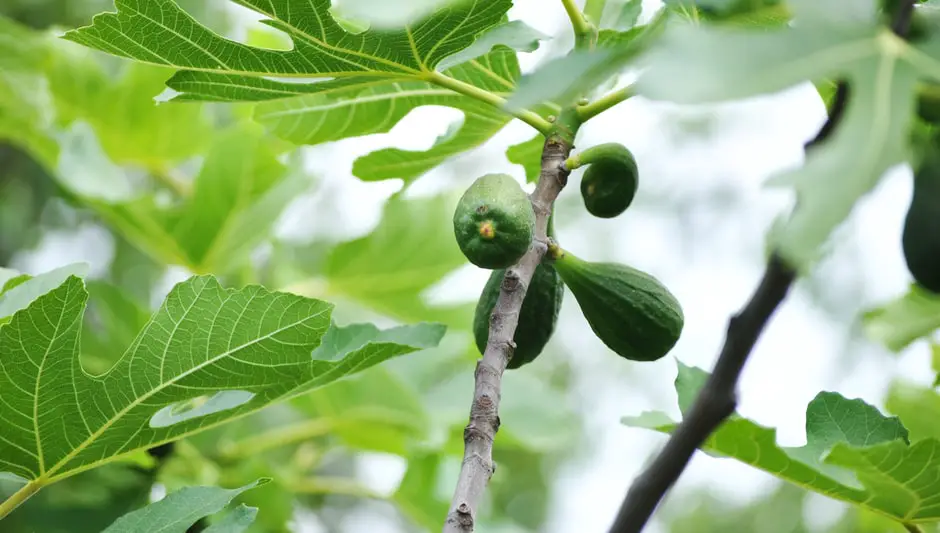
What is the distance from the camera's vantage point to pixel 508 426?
310 centimetres

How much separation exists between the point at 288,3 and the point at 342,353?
→ 50 centimetres

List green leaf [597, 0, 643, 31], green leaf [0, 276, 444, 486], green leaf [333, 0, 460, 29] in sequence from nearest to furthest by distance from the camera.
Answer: green leaf [333, 0, 460, 29] → green leaf [0, 276, 444, 486] → green leaf [597, 0, 643, 31]

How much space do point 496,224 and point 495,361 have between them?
165 millimetres

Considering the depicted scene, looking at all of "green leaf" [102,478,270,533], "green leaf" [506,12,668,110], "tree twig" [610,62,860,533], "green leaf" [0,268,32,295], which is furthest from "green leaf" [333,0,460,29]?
"green leaf" [0,268,32,295]

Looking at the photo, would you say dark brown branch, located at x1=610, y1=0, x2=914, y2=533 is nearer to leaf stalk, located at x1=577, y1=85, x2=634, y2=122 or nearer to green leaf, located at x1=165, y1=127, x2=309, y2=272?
leaf stalk, located at x1=577, y1=85, x2=634, y2=122

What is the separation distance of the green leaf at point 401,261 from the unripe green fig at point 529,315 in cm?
176

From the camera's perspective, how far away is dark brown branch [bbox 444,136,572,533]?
1.03m

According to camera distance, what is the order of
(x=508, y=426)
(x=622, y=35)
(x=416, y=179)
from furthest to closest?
(x=508, y=426)
(x=416, y=179)
(x=622, y=35)

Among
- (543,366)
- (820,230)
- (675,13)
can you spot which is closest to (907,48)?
(820,230)

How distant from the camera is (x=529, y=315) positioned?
1347mm

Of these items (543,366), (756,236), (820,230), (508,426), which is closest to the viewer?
(820,230)

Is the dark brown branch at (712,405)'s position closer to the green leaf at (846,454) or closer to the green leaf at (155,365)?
the green leaf at (846,454)

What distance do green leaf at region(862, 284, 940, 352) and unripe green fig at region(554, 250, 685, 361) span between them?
2.26ft

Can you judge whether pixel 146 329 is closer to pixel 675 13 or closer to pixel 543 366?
pixel 675 13
